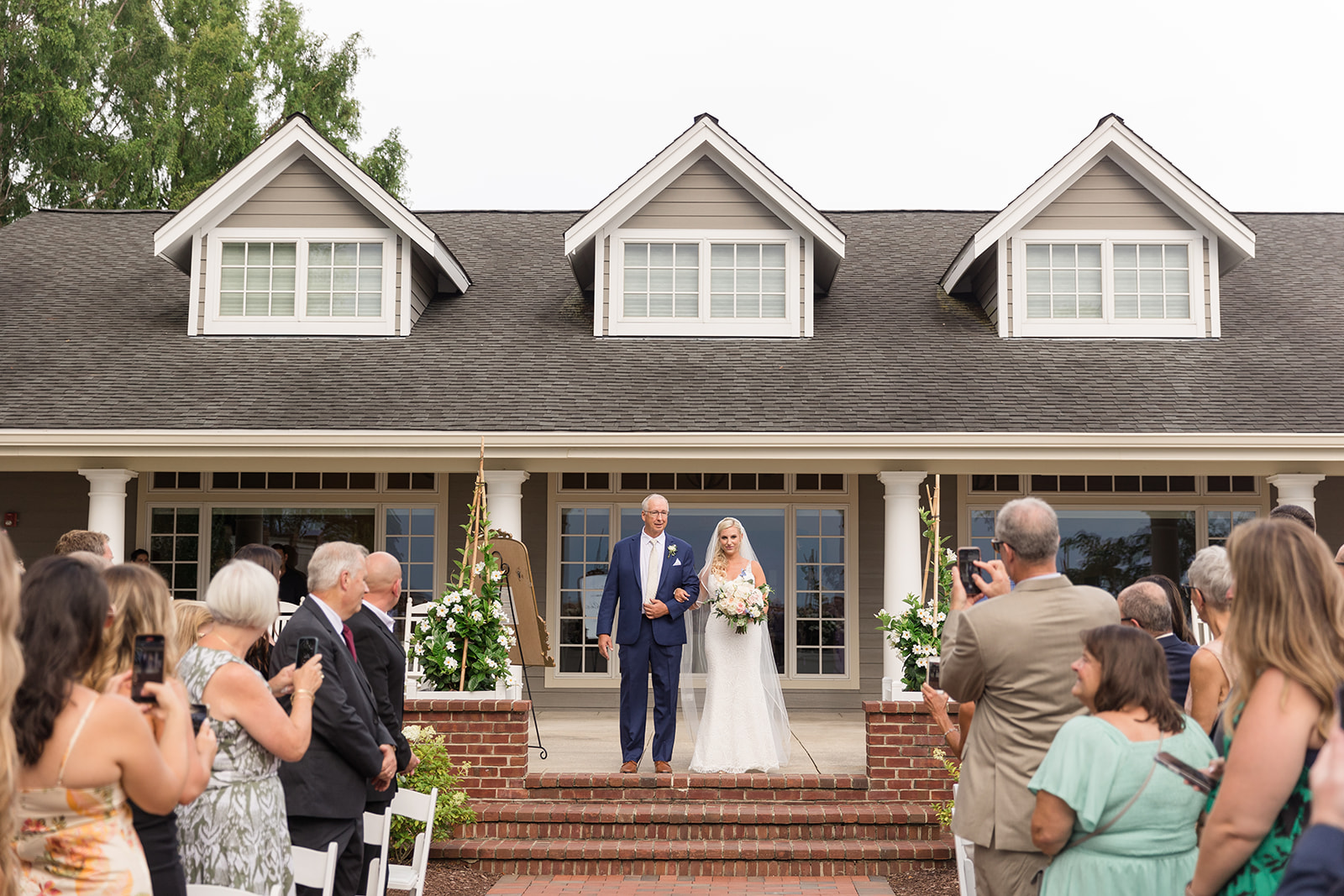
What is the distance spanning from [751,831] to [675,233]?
7038 mm

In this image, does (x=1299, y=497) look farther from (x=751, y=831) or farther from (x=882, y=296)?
(x=751, y=831)

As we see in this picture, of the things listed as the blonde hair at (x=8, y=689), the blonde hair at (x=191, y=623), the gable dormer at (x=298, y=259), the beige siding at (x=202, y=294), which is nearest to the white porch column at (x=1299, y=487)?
the gable dormer at (x=298, y=259)

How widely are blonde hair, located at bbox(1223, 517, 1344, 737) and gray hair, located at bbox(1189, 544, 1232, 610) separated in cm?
162

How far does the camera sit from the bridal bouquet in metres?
8.16

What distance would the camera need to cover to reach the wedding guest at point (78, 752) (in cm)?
274

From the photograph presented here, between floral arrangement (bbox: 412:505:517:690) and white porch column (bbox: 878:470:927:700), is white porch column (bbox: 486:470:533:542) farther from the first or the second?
white porch column (bbox: 878:470:927:700)

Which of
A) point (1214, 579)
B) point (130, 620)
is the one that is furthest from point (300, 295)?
point (1214, 579)

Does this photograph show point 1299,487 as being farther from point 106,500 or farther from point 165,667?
point 106,500

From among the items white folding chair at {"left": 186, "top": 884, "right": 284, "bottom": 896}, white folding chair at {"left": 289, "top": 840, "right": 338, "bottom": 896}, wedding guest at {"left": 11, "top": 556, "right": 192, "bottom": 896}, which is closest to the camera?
wedding guest at {"left": 11, "top": 556, "right": 192, "bottom": 896}

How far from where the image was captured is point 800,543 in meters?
12.3

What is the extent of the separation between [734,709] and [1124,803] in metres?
5.26

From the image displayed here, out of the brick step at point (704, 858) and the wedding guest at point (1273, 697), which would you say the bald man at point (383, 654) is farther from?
the wedding guest at point (1273, 697)

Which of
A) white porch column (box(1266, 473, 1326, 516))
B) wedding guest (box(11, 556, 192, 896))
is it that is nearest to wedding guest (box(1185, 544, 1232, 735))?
wedding guest (box(11, 556, 192, 896))

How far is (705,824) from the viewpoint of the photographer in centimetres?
759
